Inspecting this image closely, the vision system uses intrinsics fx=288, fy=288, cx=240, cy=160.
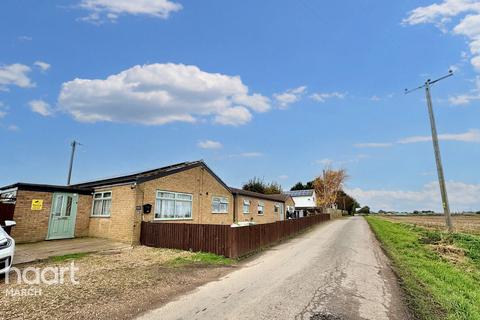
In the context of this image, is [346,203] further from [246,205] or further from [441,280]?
[441,280]

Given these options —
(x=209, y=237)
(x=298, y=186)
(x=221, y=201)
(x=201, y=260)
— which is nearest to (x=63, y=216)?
(x=209, y=237)

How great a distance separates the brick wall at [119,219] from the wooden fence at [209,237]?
0.88 metres

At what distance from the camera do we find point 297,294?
22.0 ft

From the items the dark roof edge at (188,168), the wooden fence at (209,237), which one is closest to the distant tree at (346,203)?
the dark roof edge at (188,168)

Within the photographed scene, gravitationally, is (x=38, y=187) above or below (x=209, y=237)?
above

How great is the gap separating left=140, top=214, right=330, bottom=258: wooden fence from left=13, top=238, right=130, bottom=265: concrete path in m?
1.49

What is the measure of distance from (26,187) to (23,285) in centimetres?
907

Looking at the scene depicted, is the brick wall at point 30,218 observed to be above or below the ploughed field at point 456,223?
above

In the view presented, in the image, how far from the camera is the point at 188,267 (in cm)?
966

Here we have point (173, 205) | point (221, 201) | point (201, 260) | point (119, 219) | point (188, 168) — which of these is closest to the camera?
point (201, 260)

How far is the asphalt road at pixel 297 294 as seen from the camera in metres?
5.50

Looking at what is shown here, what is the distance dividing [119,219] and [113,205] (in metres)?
1.05

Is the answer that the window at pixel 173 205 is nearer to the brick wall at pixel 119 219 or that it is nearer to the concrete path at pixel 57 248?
the brick wall at pixel 119 219

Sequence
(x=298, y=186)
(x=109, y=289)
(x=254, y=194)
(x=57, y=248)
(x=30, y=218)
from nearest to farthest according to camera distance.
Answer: (x=109, y=289)
(x=57, y=248)
(x=30, y=218)
(x=254, y=194)
(x=298, y=186)
